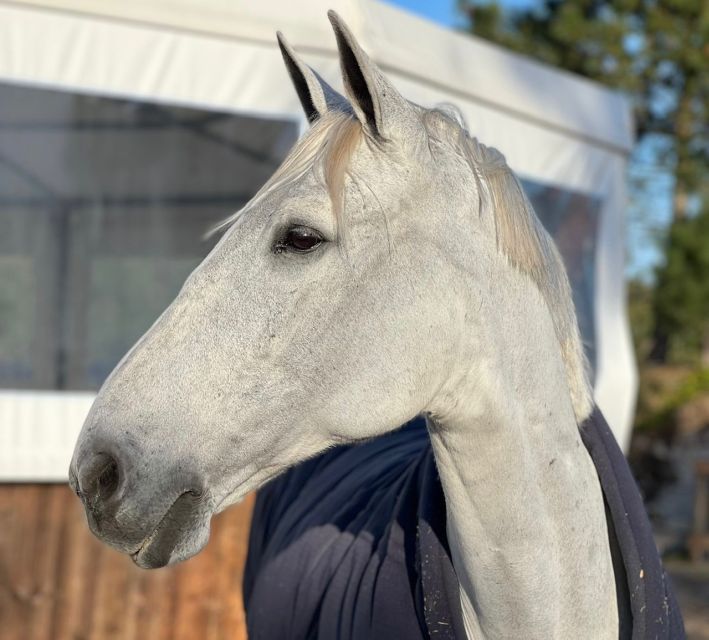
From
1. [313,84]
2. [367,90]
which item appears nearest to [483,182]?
Answer: [367,90]

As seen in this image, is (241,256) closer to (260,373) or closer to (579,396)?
(260,373)

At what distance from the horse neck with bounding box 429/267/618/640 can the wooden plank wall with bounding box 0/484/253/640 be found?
7.04 feet

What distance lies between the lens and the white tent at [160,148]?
338cm

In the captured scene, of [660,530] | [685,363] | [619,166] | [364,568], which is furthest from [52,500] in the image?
[685,363]

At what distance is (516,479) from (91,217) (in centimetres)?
315

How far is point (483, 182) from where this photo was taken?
1.48m

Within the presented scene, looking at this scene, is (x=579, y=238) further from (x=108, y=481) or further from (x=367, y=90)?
(x=108, y=481)

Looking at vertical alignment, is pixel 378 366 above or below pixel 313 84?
below

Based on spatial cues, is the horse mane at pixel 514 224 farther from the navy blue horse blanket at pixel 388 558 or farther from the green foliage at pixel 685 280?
the green foliage at pixel 685 280

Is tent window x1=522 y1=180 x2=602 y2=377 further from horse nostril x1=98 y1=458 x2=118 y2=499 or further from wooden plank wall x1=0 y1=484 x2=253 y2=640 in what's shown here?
horse nostril x1=98 y1=458 x2=118 y2=499

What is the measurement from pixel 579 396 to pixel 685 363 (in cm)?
1117

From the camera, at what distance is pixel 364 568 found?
5.87ft

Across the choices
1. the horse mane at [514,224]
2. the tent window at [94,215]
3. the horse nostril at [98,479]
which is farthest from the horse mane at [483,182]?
the tent window at [94,215]

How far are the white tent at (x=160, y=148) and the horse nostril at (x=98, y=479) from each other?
2.16m
